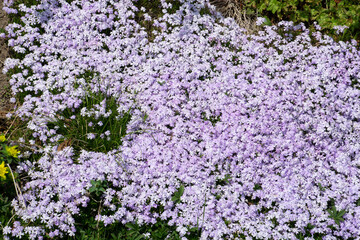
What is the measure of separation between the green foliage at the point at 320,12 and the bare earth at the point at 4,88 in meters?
5.03

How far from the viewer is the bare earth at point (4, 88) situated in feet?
18.6

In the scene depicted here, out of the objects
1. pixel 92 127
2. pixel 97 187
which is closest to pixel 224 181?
pixel 97 187

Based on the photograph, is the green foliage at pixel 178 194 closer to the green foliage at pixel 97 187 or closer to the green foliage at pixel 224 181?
the green foliage at pixel 224 181

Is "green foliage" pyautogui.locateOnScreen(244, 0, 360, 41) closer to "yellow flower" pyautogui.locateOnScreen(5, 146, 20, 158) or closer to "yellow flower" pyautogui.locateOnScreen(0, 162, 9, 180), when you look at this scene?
"yellow flower" pyautogui.locateOnScreen(5, 146, 20, 158)

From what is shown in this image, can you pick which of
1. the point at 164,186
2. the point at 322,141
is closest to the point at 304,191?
the point at 322,141

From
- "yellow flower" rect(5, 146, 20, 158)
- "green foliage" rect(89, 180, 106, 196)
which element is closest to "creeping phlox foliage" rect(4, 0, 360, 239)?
"green foliage" rect(89, 180, 106, 196)

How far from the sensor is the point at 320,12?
7.08 meters

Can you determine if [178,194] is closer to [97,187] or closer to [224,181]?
[224,181]

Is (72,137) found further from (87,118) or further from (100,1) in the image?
(100,1)

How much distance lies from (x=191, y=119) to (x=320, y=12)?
377 centimetres

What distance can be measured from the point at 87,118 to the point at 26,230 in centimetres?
184

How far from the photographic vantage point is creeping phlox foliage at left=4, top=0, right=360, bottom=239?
475 cm

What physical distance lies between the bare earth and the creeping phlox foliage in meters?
0.25

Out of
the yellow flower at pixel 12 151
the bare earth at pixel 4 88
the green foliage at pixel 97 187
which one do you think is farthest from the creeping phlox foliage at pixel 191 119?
the yellow flower at pixel 12 151
